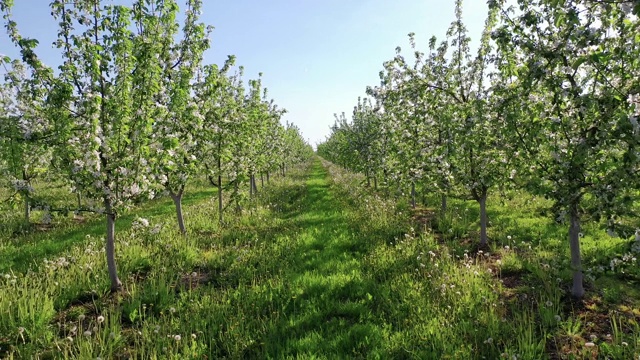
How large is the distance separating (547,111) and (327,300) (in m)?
4.98

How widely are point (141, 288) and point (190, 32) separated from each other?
6.10m

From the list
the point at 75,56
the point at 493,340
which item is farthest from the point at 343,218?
the point at 75,56

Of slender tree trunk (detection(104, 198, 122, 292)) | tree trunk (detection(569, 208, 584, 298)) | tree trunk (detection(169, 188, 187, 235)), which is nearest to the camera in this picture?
tree trunk (detection(569, 208, 584, 298))

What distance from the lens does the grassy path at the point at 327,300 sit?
5461mm

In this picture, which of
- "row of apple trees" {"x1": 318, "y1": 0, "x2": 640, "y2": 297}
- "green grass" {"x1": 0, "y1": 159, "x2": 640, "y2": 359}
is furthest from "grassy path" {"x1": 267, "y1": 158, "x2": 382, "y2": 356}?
"row of apple trees" {"x1": 318, "y1": 0, "x2": 640, "y2": 297}

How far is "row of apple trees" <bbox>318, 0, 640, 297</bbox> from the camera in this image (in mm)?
4625

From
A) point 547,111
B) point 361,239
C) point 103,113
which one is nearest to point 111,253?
point 103,113

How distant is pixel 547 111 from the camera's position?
6.04m

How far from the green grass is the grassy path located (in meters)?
0.03

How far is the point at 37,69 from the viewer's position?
5.97m

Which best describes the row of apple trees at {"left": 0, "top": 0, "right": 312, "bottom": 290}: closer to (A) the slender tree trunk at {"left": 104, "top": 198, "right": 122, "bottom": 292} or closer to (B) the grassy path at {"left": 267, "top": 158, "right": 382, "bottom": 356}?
(A) the slender tree trunk at {"left": 104, "top": 198, "right": 122, "bottom": 292}

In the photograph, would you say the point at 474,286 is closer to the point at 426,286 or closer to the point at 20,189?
the point at 426,286

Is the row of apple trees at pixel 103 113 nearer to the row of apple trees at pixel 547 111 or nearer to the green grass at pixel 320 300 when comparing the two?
the green grass at pixel 320 300

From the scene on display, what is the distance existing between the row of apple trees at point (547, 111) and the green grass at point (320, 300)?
1.34 meters
